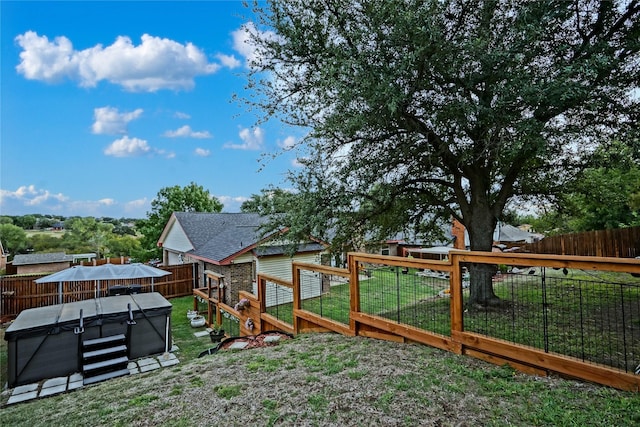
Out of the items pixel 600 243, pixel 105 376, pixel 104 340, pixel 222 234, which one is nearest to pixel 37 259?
pixel 222 234

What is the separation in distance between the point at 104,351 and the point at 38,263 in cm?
2348

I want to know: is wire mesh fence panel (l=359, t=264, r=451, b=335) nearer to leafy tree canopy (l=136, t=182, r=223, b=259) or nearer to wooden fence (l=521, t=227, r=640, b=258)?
wooden fence (l=521, t=227, r=640, b=258)

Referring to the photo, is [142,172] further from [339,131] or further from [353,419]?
[353,419]

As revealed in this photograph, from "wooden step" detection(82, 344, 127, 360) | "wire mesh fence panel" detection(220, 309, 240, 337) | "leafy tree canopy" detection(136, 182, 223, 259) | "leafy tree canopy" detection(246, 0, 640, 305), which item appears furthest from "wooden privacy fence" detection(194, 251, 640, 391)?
"leafy tree canopy" detection(136, 182, 223, 259)

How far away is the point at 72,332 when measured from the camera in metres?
6.26

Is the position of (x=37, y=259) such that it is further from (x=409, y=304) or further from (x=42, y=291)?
(x=409, y=304)

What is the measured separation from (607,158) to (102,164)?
22747 millimetres

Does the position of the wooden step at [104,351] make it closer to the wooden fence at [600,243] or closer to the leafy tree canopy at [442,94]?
the leafy tree canopy at [442,94]

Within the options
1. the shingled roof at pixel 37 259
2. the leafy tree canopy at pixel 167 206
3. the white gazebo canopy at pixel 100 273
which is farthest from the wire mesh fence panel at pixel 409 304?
the shingled roof at pixel 37 259

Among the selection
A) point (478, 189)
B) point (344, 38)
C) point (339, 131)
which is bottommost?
point (478, 189)

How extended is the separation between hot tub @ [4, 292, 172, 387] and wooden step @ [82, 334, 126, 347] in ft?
0.35

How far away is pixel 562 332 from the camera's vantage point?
438cm

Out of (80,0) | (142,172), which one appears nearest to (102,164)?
(142,172)

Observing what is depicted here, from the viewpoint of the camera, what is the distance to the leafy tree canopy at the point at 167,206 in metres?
23.9
